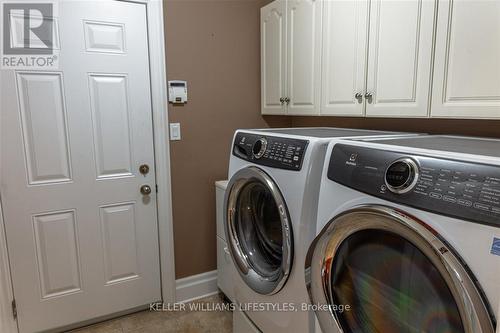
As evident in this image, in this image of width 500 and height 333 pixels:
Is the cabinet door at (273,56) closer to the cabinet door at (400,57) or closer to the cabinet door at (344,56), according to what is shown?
the cabinet door at (344,56)

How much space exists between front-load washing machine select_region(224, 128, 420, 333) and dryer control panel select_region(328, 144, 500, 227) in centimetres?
20

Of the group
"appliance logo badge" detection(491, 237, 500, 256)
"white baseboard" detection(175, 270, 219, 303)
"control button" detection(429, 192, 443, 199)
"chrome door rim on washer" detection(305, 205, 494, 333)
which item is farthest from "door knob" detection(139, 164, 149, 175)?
"appliance logo badge" detection(491, 237, 500, 256)

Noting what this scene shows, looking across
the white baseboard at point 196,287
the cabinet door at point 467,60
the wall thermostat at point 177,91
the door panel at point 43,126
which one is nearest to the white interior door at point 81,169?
the door panel at point 43,126

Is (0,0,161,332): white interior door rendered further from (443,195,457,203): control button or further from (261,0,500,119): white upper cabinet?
(443,195,457,203): control button

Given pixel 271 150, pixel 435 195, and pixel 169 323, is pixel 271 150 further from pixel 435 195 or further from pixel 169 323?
pixel 169 323

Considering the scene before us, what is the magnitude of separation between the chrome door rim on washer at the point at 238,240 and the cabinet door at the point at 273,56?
32.4 inches

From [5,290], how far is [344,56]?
2224 mm

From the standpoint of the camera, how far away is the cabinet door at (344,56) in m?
1.59

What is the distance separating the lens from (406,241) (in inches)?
34.8

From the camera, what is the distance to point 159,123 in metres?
2.10

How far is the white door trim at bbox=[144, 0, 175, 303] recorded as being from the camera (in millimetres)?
2012

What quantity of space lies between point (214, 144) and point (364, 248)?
4.96 feet

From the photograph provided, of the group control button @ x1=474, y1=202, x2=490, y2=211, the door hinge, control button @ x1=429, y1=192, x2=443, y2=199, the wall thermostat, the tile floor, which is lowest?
the tile floor

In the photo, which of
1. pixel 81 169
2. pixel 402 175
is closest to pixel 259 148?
pixel 402 175
